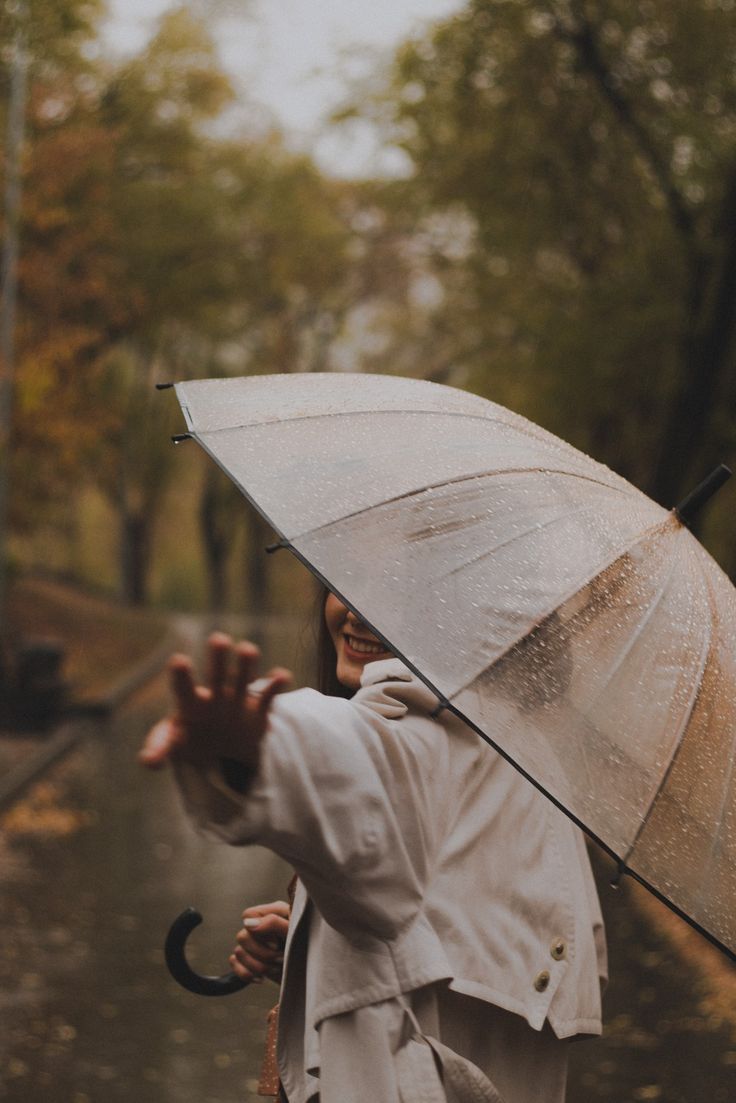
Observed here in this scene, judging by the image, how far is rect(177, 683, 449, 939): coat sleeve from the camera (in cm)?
172

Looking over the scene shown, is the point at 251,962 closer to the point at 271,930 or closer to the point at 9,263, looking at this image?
the point at 271,930

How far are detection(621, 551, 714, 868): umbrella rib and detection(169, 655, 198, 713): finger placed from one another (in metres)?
0.94

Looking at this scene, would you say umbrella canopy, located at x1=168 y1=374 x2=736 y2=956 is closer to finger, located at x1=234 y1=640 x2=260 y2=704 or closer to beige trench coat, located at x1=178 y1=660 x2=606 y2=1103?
beige trench coat, located at x1=178 y1=660 x2=606 y2=1103

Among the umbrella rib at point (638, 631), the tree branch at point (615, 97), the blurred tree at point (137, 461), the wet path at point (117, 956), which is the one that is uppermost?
the tree branch at point (615, 97)

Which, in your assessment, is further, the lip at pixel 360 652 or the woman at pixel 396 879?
the lip at pixel 360 652

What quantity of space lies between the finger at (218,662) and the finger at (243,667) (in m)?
0.01

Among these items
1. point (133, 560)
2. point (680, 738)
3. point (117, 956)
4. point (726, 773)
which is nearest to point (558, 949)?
point (680, 738)

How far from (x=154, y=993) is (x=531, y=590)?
19.7 ft

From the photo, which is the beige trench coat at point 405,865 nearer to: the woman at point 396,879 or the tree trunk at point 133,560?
the woman at point 396,879

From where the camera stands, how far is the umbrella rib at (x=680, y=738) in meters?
2.36

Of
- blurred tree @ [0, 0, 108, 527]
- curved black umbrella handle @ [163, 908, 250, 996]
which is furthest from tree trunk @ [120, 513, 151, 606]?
curved black umbrella handle @ [163, 908, 250, 996]

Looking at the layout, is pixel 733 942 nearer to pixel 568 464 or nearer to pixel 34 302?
pixel 568 464

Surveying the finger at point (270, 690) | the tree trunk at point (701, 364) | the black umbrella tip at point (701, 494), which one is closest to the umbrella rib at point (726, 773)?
the black umbrella tip at point (701, 494)

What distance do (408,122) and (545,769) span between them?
63.6 feet
